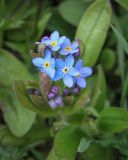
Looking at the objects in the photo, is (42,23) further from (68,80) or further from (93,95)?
(68,80)

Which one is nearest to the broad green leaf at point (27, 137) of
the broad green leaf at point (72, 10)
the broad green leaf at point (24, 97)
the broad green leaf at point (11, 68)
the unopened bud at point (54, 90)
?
the broad green leaf at point (11, 68)

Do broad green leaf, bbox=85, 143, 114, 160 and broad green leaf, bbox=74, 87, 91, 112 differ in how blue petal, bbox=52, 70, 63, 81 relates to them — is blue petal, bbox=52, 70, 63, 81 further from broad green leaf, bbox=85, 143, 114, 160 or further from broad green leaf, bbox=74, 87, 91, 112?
broad green leaf, bbox=85, 143, 114, 160

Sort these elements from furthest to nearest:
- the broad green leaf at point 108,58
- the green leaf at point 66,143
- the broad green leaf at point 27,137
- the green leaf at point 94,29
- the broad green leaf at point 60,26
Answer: the broad green leaf at point 60,26 → the broad green leaf at point 108,58 → the broad green leaf at point 27,137 → the green leaf at point 94,29 → the green leaf at point 66,143

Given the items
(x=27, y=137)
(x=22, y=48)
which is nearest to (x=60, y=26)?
(x=22, y=48)

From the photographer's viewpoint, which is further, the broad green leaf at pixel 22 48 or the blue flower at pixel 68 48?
the broad green leaf at pixel 22 48

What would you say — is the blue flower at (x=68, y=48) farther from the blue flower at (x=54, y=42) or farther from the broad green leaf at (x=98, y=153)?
the broad green leaf at (x=98, y=153)

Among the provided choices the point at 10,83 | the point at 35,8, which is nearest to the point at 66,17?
the point at 35,8

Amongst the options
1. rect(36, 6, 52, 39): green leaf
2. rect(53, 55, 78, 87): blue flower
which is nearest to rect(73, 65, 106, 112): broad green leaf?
rect(53, 55, 78, 87): blue flower
